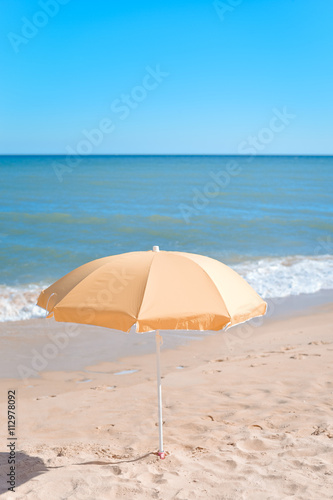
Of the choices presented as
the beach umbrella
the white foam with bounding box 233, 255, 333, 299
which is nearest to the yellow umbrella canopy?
the beach umbrella

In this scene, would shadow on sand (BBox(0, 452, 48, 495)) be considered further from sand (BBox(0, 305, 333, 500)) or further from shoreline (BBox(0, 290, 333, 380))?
shoreline (BBox(0, 290, 333, 380))

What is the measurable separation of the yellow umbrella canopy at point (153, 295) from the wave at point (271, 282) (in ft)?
23.6

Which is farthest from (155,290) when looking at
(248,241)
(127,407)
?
(248,241)

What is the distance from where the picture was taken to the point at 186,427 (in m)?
5.43

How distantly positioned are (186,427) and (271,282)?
8.78 metres

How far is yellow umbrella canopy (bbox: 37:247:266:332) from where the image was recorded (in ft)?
12.4

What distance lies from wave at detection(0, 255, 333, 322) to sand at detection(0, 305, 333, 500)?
3164 millimetres

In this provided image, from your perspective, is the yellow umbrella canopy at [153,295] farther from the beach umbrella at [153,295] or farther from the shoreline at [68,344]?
the shoreline at [68,344]

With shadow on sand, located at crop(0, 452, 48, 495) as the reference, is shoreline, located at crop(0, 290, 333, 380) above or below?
above

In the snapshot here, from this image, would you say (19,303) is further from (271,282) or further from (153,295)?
(153,295)

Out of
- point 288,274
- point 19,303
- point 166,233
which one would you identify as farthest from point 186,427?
point 166,233

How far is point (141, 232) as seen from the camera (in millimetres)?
22922

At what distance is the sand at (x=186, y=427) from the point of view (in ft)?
13.7

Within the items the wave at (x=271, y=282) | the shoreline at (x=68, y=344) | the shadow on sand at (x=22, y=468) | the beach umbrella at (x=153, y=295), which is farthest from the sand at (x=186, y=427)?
the wave at (x=271, y=282)
